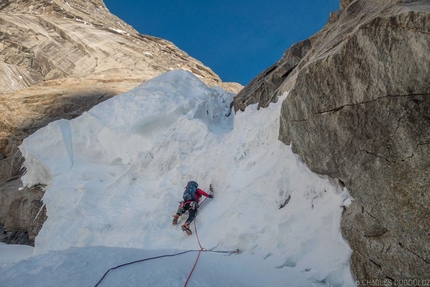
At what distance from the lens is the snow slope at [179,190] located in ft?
17.8

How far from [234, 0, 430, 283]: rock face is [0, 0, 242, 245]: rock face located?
15.7m

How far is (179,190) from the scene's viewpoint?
33.6 ft

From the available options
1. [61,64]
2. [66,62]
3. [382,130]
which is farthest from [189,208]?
[61,64]

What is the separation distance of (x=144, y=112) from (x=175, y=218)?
6.88 metres

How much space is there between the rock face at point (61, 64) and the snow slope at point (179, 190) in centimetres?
455

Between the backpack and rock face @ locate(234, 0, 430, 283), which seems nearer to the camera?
rock face @ locate(234, 0, 430, 283)

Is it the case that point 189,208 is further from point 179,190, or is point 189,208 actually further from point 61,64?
point 61,64

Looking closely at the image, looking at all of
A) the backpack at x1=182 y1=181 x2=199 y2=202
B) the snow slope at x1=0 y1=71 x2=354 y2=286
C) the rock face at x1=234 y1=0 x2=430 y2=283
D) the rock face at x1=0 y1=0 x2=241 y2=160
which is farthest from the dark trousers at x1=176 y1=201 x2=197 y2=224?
the rock face at x1=0 y1=0 x2=241 y2=160

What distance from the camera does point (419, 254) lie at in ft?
13.3

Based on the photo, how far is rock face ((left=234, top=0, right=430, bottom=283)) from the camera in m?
3.73

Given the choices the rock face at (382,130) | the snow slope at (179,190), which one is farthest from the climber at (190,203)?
the rock face at (382,130)

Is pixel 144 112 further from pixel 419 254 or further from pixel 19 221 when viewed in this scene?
pixel 419 254

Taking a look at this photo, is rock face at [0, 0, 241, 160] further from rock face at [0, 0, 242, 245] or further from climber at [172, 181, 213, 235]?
climber at [172, 181, 213, 235]

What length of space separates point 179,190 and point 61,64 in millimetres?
21369
